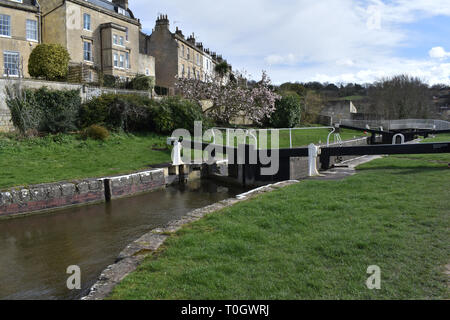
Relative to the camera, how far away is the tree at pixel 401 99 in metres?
51.3

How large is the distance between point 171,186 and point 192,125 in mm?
8834

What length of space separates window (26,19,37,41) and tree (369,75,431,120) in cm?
4753

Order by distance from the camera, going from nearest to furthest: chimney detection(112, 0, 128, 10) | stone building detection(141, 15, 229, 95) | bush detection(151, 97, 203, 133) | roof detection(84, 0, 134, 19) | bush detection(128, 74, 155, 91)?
1. bush detection(151, 97, 203, 133)
2. bush detection(128, 74, 155, 91)
3. roof detection(84, 0, 134, 19)
4. chimney detection(112, 0, 128, 10)
5. stone building detection(141, 15, 229, 95)

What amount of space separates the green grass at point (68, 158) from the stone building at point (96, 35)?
38.7 feet

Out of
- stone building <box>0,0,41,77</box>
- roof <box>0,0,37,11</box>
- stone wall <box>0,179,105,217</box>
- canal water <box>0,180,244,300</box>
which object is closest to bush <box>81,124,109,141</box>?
canal water <box>0,180,244,300</box>

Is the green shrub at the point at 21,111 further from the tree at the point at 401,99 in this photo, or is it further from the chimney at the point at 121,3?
the tree at the point at 401,99

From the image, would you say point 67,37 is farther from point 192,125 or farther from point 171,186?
point 171,186

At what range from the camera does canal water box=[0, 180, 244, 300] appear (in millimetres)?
5941

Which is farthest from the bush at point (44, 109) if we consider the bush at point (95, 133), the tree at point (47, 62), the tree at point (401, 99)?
the tree at point (401, 99)

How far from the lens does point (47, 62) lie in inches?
936

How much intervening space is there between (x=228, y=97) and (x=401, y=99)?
35172 millimetres

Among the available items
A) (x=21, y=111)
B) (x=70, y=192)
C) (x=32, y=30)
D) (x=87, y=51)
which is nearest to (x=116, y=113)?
(x=21, y=111)

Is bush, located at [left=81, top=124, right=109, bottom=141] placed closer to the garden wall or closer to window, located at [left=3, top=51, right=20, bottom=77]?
the garden wall
